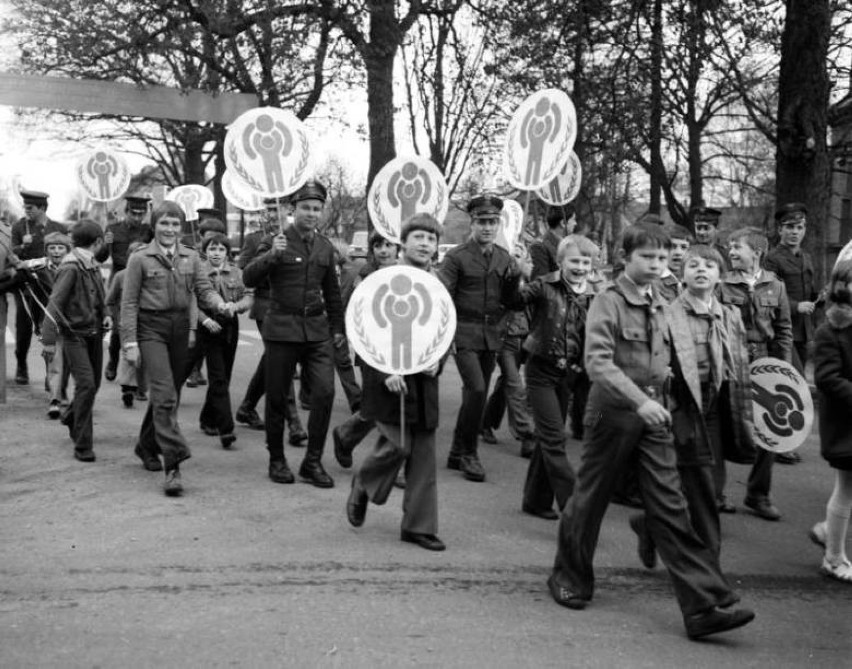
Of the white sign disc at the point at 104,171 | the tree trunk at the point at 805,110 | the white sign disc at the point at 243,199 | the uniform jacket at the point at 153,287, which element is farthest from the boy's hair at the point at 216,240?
the tree trunk at the point at 805,110

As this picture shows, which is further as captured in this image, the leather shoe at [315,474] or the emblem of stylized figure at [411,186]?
the emblem of stylized figure at [411,186]

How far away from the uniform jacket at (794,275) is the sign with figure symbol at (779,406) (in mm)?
2718

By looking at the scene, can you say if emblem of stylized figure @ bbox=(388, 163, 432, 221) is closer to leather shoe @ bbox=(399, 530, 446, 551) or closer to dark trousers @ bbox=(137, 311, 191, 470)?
dark trousers @ bbox=(137, 311, 191, 470)

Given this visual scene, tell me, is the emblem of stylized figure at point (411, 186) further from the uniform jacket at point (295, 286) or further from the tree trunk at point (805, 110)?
the tree trunk at point (805, 110)

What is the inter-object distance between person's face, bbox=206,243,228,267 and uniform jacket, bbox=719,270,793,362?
4381mm

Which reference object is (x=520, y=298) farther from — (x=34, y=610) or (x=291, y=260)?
(x=34, y=610)

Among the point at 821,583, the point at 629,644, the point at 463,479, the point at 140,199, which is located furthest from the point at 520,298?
the point at 140,199

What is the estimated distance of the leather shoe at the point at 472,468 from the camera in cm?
746

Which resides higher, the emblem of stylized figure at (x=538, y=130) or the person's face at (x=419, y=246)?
the emblem of stylized figure at (x=538, y=130)

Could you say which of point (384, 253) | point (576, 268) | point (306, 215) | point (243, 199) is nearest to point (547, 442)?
point (576, 268)

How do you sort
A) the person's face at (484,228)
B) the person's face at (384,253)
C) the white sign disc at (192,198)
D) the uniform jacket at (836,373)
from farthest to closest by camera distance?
the white sign disc at (192,198), the person's face at (384,253), the person's face at (484,228), the uniform jacket at (836,373)

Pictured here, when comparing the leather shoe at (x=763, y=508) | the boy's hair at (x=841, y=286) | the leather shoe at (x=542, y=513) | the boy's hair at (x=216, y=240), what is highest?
the boy's hair at (x=216, y=240)

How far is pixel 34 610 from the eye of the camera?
4.59 meters

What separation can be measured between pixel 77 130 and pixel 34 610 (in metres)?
33.7
